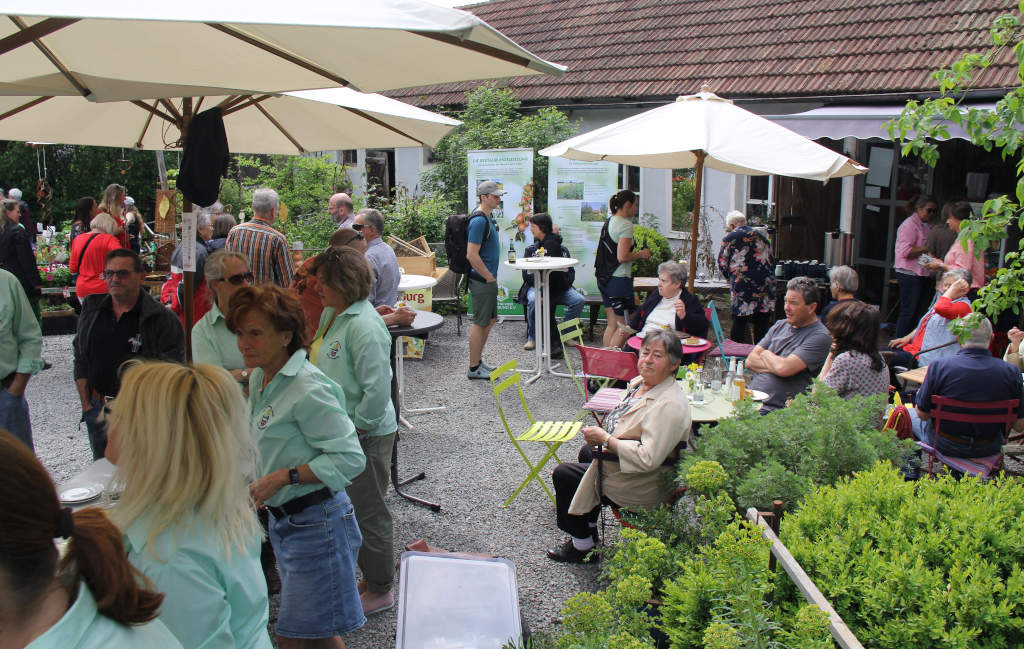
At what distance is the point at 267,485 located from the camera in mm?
2725

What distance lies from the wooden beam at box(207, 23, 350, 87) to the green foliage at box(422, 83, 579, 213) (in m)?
8.63

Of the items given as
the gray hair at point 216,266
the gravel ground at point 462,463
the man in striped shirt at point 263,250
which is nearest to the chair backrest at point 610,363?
the gravel ground at point 462,463

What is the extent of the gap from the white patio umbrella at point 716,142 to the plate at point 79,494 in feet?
13.3

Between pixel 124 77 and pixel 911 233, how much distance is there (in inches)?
337

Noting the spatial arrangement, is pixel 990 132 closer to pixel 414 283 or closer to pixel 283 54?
pixel 283 54

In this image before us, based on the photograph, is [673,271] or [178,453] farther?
[673,271]

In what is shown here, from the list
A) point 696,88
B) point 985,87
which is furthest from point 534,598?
point 696,88

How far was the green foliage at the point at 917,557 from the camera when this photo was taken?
2486 millimetres

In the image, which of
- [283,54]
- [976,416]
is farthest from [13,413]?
[976,416]

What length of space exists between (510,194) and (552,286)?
1920mm

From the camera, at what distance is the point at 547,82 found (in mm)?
13891

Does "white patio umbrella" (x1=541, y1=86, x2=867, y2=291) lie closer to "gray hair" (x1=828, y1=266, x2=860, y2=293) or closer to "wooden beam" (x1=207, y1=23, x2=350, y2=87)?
"gray hair" (x1=828, y1=266, x2=860, y2=293)

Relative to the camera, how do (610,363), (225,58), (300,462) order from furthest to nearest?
(610,363) < (225,58) < (300,462)

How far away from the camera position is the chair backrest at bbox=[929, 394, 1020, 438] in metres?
4.75
